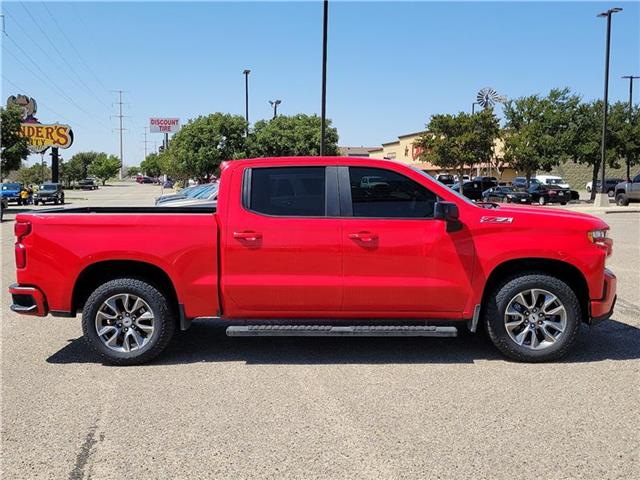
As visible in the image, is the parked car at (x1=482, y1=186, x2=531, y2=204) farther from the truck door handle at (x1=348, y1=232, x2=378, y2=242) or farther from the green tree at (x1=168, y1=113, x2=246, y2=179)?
the truck door handle at (x1=348, y1=232, x2=378, y2=242)

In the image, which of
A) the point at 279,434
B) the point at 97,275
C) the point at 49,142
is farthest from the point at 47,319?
the point at 49,142

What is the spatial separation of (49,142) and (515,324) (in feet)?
187

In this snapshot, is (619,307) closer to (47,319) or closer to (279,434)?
(279,434)

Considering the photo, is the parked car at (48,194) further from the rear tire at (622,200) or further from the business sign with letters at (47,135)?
the rear tire at (622,200)

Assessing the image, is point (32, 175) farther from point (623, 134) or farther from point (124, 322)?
point (124, 322)

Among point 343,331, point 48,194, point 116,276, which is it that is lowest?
point 343,331

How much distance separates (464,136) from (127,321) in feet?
133

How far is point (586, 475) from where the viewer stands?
→ 11.4 feet

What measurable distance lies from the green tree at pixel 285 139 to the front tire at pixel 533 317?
43076mm

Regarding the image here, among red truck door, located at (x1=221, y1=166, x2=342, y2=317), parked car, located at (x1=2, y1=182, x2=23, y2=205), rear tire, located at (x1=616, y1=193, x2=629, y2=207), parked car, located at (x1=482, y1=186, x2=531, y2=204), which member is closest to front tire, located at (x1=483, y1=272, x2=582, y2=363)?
red truck door, located at (x1=221, y1=166, x2=342, y2=317)

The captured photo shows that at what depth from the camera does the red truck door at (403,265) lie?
211 inches

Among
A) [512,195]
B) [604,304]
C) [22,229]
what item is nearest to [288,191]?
[22,229]

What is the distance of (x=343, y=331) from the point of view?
5.35m

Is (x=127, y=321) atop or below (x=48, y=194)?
below
